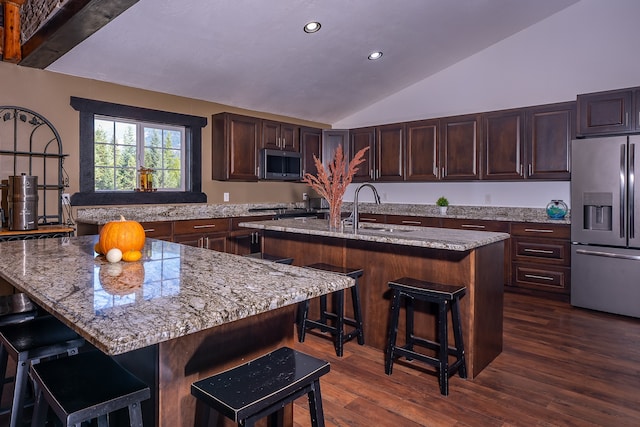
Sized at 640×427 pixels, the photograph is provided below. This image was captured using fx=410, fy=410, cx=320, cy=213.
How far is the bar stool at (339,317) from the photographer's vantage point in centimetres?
282

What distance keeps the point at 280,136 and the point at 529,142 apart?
3074 millimetres

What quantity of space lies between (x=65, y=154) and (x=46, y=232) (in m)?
0.86

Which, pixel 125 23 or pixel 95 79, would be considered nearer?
pixel 125 23

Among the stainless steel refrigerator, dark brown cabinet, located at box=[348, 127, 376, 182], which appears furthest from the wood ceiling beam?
the stainless steel refrigerator

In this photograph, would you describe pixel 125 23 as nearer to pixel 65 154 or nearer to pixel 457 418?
pixel 65 154

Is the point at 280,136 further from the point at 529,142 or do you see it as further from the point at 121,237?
the point at 121,237

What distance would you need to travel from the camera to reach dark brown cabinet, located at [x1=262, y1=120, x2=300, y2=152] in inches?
213

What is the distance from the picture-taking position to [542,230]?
4.32 meters

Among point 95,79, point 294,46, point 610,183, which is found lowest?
point 610,183

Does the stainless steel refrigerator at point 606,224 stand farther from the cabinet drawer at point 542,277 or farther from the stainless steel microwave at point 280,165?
the stainless steel microwave at point 280,165

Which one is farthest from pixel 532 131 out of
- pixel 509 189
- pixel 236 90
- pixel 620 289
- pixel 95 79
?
pixel 95 79

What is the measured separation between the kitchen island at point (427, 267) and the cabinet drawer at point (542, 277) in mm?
1782

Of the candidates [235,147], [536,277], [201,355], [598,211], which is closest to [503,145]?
[598,211]

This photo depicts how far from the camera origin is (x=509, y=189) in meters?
5.09
